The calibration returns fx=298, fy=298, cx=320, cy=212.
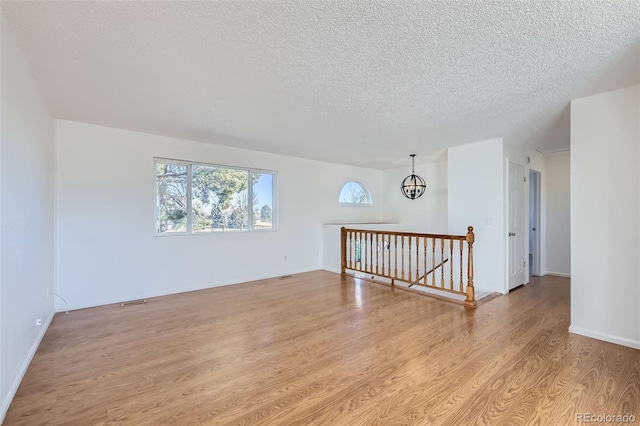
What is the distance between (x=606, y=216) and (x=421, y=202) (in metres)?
4.03

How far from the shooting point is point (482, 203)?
4.53 metres

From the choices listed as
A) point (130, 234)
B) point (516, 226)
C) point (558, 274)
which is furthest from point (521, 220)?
point (130, 234)

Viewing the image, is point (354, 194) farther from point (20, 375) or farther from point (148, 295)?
point (20, 375)

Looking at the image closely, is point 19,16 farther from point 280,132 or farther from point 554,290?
point 554,290

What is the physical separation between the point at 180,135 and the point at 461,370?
4.29m

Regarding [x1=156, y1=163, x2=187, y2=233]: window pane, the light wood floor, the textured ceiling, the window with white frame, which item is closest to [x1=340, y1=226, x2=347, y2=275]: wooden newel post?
the window with white frame

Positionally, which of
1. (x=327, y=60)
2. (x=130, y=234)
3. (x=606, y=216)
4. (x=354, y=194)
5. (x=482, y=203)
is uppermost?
(x=327, y=60)

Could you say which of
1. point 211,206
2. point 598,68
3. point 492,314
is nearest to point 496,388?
point 492,314

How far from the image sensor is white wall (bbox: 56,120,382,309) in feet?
12.0

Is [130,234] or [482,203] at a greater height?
[482,203]

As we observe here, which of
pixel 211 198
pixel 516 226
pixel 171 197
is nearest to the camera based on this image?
pixel 171 197

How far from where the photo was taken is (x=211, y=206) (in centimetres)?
481

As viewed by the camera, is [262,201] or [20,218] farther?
[262,201]

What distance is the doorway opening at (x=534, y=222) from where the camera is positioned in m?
5.55
